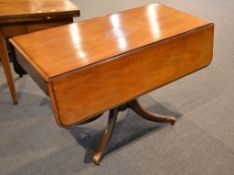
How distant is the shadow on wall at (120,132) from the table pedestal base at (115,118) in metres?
0.05

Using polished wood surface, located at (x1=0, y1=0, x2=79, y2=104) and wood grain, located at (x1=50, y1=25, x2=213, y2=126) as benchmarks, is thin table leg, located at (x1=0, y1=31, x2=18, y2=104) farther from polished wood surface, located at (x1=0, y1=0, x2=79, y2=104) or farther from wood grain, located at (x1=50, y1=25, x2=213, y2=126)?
wood grain, located at (x1=50, y1=25, x2=213, y2=126)

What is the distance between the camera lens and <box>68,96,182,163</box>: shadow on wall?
1.76m

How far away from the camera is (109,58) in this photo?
1241 mm

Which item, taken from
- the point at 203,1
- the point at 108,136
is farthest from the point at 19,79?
the point at 203,1

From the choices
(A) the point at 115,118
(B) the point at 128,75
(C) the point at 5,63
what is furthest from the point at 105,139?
(C) the point at 5,63

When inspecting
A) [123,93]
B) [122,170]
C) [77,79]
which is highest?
[77,79]

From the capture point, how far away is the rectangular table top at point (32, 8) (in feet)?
5.72

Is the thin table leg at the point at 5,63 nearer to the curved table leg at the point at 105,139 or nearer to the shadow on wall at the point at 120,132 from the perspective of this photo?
the shadow on wall at the point at 120,132

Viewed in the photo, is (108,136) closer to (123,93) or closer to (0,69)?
(123,93)

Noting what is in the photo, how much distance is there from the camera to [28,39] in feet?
4.59

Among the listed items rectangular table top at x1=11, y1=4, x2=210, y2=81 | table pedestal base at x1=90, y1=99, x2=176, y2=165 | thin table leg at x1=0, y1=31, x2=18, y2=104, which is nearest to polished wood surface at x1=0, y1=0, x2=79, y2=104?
thin table leg at x1=0, y1=31, x2=18, y2=104

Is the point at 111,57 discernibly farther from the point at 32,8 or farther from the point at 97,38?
the point at 32,8

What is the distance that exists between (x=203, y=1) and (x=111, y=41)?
2.95 meters

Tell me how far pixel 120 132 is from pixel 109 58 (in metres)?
0.73
